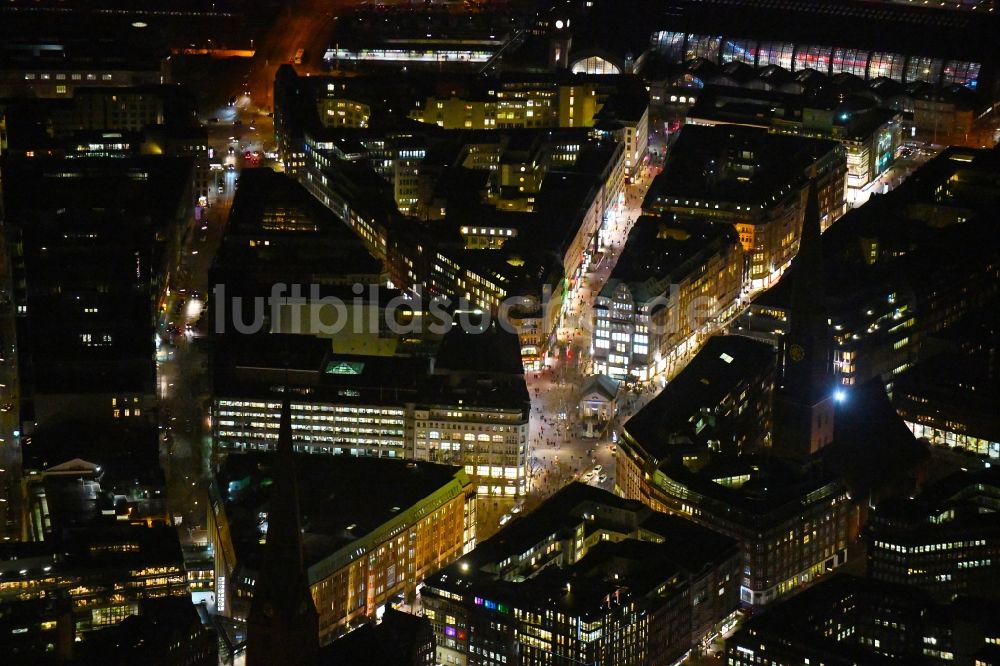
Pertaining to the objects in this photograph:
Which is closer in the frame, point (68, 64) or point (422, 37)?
point (68, 64)

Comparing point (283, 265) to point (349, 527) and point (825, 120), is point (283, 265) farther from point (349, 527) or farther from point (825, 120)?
point (825, 120)

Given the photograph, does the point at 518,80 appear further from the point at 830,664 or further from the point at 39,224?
the point at 830,664

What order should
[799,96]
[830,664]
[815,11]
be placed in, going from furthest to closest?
[815,11] → [799,96] → [830,664]

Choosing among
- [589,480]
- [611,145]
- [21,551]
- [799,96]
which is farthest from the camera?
[799,96]

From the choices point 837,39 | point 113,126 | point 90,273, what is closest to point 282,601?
point 90,273

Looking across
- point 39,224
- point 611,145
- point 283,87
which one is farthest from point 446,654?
point 283,87

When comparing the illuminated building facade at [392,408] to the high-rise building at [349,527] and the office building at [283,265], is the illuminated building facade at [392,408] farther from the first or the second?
the office building at [283,265]
